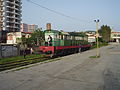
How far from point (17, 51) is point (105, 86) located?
664 inches

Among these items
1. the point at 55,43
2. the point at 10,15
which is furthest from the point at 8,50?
the point at 10,15

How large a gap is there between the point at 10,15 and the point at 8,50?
58.4 metres

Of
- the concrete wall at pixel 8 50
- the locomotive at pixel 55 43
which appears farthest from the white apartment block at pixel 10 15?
the locomotive at pixel 55 43

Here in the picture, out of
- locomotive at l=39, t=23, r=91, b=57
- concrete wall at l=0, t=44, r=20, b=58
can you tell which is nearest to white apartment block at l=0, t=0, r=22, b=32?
concrete wall at l=0, t=44, r=20, b=58

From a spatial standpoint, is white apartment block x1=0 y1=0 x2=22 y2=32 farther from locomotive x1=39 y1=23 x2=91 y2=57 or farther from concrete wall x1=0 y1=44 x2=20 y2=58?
locomotive x1=39 y1=23 x2=91 y2=57

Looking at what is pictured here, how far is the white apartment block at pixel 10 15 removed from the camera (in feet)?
223

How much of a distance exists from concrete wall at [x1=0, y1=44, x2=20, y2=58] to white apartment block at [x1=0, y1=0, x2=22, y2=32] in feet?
157

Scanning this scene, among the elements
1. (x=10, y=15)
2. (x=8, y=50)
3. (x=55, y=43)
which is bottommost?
(x=8, y=50)

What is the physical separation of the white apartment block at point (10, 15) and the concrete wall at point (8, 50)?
4790 centimetres

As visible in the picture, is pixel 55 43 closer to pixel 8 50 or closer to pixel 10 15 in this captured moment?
pixel 8 50

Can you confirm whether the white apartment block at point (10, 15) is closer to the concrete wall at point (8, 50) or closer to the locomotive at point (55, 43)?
the concrete wall at point (8, 50)

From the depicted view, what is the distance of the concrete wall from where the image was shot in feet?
61.7

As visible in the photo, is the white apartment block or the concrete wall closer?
the concrete wall

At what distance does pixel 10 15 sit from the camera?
241 ft
